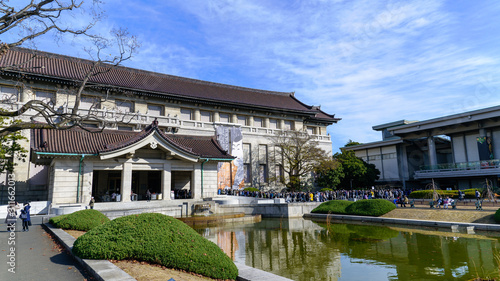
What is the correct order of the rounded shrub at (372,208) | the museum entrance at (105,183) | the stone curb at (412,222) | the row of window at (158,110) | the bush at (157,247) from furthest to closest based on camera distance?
the row of window at (158,110), the museum entrance at (105,183), the rounded shrub at (372,208), the stone curb at (412,222), the bush at (157,247)

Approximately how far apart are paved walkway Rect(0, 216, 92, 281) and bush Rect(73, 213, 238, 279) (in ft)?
1.53

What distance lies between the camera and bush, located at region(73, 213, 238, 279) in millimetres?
7043

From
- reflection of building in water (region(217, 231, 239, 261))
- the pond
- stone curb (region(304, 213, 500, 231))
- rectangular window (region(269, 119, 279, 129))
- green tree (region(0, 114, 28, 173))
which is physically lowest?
the pond

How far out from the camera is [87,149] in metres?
22.2

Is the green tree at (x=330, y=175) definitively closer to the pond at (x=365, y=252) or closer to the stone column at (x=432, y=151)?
the stone column at (x=432, y=151)

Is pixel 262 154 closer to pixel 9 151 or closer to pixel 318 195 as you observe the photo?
pixel 318 195

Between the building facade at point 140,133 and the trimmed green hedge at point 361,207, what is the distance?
Result: 31.7ft

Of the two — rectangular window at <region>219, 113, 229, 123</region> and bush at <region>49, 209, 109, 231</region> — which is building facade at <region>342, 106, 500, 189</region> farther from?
bush at <region>49, 209, 109, 231</region>

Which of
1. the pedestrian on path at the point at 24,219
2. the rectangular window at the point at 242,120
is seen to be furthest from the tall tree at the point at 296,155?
the pedestrian on path at the point at 24,219

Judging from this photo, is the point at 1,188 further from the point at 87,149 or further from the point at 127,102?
the point at 127,102

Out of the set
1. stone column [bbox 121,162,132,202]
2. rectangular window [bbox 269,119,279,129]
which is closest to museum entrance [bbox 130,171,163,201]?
stone column [bbox 121,162,132,202]

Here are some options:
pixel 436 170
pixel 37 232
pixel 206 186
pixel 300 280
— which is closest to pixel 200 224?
pixel 206 186

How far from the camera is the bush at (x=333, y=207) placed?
23750mm

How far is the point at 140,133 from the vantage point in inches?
951
